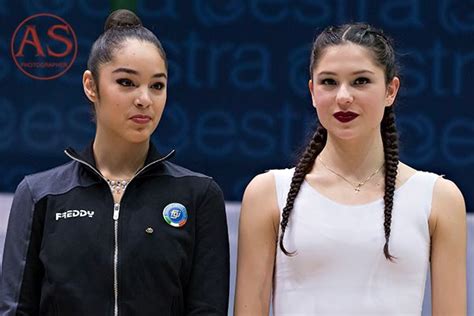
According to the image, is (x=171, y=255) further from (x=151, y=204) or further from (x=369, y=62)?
(x=369, y=62)

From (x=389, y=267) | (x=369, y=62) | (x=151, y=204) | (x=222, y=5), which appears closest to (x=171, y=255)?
(x=151, y=204)

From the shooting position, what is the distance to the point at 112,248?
2.67 metres

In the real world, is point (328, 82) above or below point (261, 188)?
above

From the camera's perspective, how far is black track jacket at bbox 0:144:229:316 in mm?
2652

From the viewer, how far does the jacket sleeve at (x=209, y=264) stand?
2729mm

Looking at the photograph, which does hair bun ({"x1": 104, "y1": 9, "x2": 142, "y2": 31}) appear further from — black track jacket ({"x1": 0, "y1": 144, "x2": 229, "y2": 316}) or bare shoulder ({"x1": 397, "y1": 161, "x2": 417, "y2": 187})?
bare shoulder ({"x1": 397, "y1": 161, "x2": 417, "y2": 187})

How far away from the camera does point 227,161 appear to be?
429cm

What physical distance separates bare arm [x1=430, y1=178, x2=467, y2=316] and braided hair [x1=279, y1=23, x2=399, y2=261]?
0.46 feet

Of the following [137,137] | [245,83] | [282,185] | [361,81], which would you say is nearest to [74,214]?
[137,137]

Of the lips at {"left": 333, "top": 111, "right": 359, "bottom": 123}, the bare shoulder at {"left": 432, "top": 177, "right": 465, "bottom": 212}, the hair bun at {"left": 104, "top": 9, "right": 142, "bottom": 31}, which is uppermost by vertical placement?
the hair bun at {"left": 104, "top": 9, "right": 142, "bottom": 31}

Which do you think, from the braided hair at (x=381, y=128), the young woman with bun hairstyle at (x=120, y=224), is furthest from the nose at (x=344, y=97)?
the young woman with bun hairstyle at (x=120, y=224)

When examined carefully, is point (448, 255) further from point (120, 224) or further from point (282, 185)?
point (120, 224)

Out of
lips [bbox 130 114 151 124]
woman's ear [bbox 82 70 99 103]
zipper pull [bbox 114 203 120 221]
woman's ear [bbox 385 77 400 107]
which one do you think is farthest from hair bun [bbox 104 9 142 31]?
woman's ear [bbox 385 77 400 107]

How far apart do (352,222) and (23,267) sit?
93 cm
